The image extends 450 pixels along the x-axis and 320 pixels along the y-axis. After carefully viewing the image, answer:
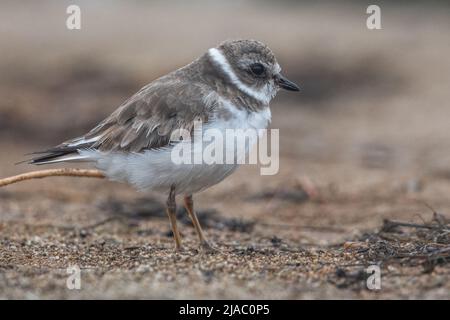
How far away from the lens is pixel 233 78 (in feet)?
18.4

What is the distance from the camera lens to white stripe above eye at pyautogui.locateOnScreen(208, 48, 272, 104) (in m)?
5.60

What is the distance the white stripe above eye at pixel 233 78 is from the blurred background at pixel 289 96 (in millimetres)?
1367

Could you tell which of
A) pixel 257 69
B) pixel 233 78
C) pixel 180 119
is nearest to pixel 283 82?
pixel 257 69

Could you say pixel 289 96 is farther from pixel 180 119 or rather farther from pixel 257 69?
pixel 180 119

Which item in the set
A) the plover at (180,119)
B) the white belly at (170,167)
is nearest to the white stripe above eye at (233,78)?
the plover at (180,119)

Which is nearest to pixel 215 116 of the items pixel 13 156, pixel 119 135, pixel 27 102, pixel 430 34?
pixel 119 135

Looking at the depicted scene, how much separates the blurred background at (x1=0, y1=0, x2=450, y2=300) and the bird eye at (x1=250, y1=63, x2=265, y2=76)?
4.88 feet

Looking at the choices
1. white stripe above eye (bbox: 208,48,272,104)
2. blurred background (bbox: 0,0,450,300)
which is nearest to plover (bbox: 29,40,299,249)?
white stripe above eye (bbox: 208,48,272,104)

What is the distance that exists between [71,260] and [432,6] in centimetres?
1450

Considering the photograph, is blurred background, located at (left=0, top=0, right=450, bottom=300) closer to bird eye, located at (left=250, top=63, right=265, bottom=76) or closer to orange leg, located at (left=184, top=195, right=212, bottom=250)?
orange leg, located at (left=184, top=195, right=212, bottom=250)

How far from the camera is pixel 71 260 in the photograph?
516 centimetres

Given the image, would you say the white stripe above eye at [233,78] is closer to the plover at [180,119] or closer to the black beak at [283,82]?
the plover at [180,119]

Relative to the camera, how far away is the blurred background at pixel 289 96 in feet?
25.9
